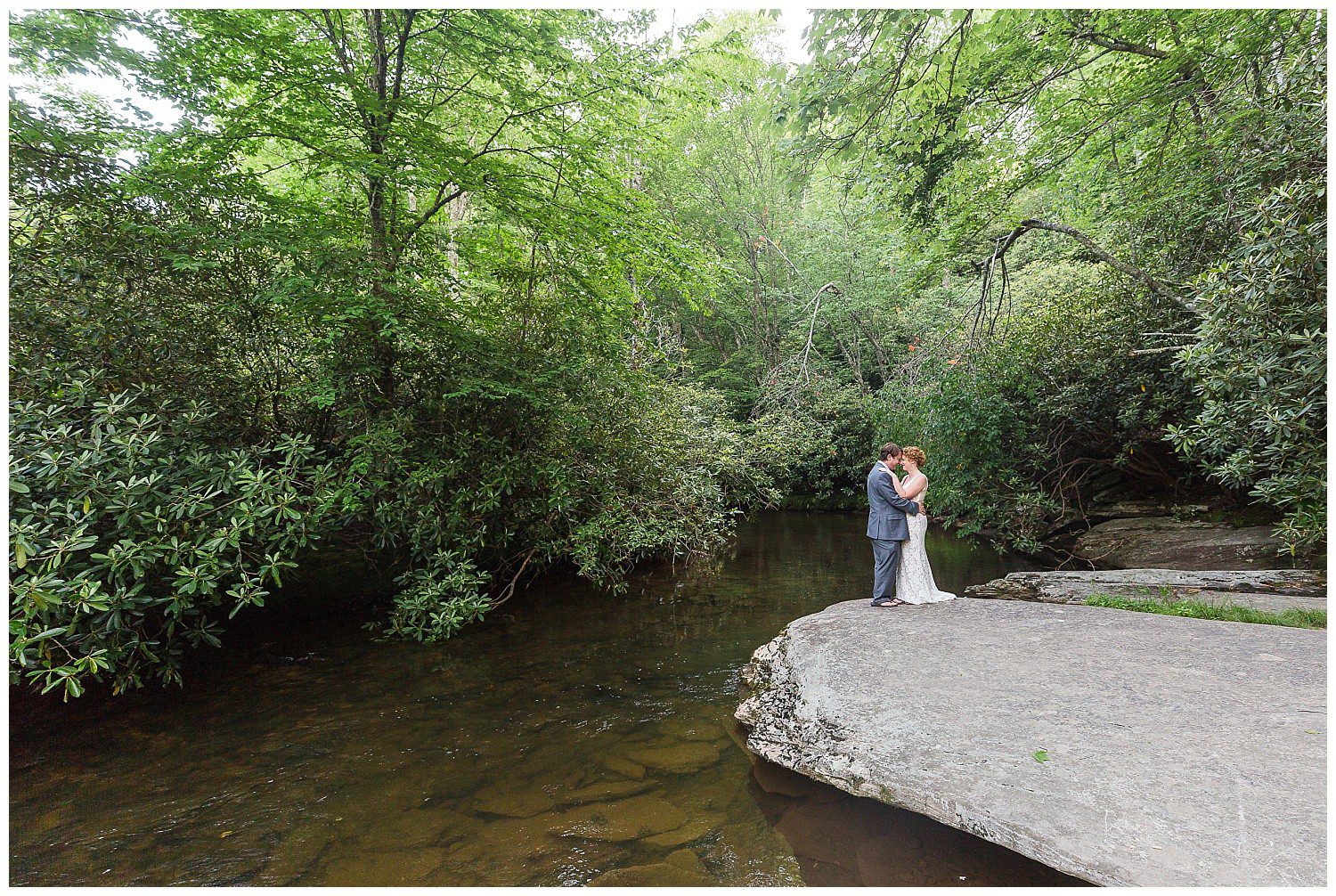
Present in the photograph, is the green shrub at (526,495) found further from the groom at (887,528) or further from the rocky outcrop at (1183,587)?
the rocky outcrop at (1183,587)

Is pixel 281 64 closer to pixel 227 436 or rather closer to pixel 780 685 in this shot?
pixel 227 436

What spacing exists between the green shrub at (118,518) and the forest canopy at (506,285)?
44 mm

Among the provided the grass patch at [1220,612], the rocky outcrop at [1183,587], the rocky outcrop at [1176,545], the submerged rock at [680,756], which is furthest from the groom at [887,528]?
the rocky outcrop at [1176,545]

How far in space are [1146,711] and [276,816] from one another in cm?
562

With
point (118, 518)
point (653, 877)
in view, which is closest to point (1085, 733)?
point (653, 877)

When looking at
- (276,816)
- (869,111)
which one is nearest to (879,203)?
(869,111)

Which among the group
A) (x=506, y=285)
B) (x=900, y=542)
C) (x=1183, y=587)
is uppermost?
(x=506, y=285)

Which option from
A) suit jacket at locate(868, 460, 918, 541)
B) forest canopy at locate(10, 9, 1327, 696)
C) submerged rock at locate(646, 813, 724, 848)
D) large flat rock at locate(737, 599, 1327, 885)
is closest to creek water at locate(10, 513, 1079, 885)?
submerged rock at locate(646, 813, 724, 848)

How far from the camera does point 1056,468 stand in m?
→ 11.5

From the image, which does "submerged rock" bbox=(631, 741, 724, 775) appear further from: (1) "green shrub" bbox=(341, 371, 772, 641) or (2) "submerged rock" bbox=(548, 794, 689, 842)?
(1) "green shrub" bbox=(341, 371, 772, 641)

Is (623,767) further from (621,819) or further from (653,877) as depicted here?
(653,877)

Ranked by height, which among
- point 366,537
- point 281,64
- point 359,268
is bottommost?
point 366,537

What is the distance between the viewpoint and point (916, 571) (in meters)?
6.91

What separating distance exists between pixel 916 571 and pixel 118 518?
25.4 feet
